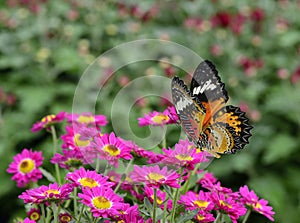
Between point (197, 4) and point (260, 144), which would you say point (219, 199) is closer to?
point (260, 144)

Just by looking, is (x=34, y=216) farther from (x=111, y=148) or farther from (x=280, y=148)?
(x=280, y=148)

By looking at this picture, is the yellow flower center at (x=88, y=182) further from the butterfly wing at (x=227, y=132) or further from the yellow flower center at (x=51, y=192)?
the butterfly wing at (x=227, y=132)

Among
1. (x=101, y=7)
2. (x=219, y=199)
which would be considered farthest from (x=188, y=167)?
(x=101, y=7)

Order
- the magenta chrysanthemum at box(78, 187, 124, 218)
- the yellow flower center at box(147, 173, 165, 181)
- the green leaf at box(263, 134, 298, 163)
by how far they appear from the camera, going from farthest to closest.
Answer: the green leaf at box(263, 134, 298, 163)
the yellow flower center at box(147, 173, 165, 181)
the magenta chrysanthemum at box(78, 187, 124, 218)

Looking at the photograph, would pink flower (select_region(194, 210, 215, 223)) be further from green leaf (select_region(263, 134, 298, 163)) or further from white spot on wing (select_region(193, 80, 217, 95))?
green leaf (select_region(263, 134, 298, 163))

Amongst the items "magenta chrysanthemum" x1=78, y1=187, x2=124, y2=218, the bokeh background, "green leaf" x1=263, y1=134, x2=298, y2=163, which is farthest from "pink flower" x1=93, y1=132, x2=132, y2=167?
"green leaf" x1=263, y1=134, x2=298, y2=163

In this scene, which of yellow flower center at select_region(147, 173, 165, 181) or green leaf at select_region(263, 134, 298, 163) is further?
green leaf at select_region(263, 134, 298, 163)
